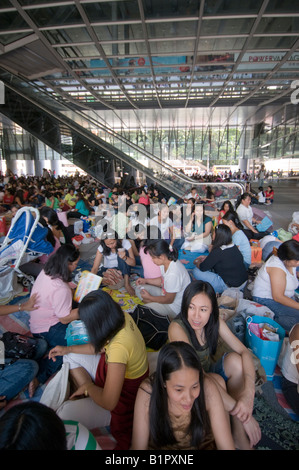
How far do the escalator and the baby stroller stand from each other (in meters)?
8.71

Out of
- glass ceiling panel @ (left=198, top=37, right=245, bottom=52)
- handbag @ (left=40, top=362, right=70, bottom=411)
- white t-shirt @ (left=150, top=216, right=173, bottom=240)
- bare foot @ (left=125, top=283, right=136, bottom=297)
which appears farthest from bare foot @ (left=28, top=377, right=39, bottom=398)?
glass ceiling panel @ (left=198, top=37, right=245, bottom=52)

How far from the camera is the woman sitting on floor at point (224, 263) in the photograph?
13.5 feet

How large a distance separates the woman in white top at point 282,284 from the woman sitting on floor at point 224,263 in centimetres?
72

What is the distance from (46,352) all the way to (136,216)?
5209 mm

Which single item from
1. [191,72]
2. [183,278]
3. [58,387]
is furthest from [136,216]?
[191,72]

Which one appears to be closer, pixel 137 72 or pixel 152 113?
pixel 137 72

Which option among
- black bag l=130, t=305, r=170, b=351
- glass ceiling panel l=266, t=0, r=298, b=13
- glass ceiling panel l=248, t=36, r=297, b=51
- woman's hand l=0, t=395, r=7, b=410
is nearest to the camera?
woman's hand l=0, t=395, r=7, b=410

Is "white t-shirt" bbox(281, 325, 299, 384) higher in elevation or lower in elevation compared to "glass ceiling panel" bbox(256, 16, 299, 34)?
lower

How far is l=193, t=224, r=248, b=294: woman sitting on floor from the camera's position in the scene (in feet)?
13.5

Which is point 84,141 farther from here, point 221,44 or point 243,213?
point 243,213

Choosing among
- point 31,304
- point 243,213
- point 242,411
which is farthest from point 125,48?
point 242,411

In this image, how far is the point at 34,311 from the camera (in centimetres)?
284

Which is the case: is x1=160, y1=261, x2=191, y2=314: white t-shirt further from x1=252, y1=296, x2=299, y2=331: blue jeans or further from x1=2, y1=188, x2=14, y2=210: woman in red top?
x1=2, y1=188, x2=14, y2=210: woman in red top
